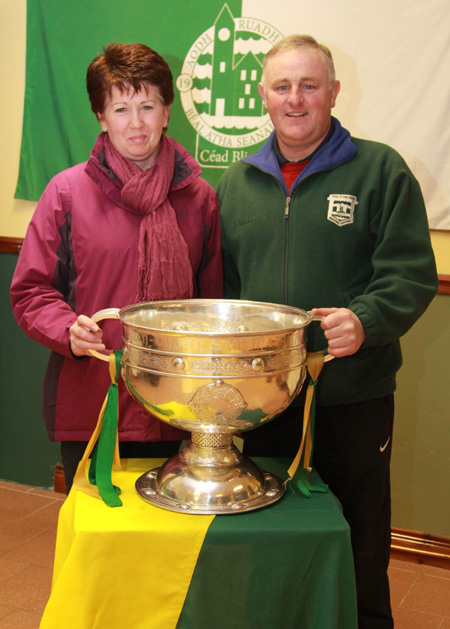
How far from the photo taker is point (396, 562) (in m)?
2.37

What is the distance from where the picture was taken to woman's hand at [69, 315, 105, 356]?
1235 millimetres

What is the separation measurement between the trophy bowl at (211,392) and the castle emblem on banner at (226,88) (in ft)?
4.24

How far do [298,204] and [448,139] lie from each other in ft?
2.83

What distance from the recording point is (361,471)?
5.13ft

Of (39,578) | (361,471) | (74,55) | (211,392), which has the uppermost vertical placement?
(74,55)

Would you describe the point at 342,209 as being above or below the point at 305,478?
above

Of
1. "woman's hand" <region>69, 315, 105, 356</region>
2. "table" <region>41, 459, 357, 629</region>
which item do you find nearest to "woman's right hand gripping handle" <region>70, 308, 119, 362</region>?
"woman's hand" <region>69, 315, 105, 356</region>

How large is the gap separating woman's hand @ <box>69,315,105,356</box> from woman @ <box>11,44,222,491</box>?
19 centimetres

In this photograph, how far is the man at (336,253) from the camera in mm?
1497

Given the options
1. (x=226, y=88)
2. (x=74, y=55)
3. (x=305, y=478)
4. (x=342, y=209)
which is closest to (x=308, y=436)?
(x=305, y=478)

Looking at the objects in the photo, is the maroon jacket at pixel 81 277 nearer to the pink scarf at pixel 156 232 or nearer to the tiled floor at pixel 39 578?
the pink scarf at pixel 156 232

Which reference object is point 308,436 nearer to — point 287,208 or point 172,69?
point 287,208

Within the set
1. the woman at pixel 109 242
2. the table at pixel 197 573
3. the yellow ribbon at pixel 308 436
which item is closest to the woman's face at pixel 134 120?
the woman at pixel 109 242

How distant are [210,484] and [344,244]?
0.66 meters
